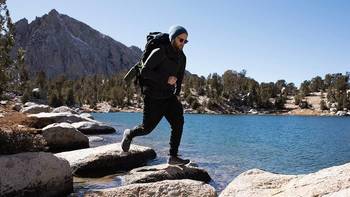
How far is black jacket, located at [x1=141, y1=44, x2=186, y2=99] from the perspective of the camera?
11070mm

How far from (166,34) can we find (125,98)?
6349 inches

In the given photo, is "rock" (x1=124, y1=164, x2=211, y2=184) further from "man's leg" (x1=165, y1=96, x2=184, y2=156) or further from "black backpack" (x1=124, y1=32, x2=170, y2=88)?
"black backpack" (x1=124, y1=32, x2=170, y2=88)

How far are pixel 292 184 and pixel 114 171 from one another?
32.9 ft

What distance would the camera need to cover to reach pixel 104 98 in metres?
169

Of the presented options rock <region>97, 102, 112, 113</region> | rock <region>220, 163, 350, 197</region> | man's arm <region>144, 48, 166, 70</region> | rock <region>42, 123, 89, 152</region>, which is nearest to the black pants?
man's arm <region>144, 48, 166, 70</region>

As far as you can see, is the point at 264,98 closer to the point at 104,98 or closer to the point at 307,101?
the point at 307,101

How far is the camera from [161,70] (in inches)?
444

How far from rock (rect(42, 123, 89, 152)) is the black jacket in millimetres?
10517

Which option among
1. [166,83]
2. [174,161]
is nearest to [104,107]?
[174,161]

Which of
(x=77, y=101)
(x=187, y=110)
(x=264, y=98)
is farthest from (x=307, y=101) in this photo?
(x=77, y=101)

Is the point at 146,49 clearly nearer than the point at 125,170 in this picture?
Yes

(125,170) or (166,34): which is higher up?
(166,34)

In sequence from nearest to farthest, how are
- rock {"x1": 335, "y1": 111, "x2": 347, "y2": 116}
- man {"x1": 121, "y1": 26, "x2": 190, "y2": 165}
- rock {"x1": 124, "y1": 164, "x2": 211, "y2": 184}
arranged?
1. man {"x1": 121, "y1": 26, "x2": 190, "y2": 165}
2. rock {"x1": 124, "y1": 164, "x2": 211, "y2": 184}
3. rock {"x1": 335, "y1": 111, "x2": 347, "y2": 116}

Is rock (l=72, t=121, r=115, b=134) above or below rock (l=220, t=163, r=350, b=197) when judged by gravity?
below
